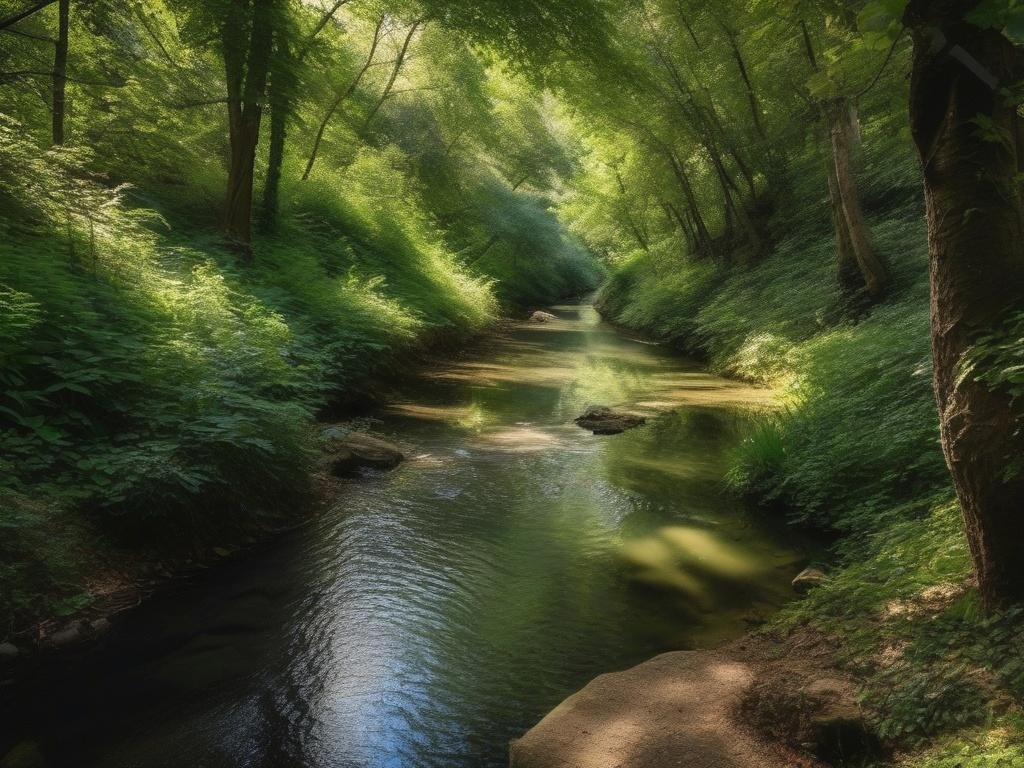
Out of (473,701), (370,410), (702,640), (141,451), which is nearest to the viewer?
(473,701)

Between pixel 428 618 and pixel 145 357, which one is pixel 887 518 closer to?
pixel 428 618

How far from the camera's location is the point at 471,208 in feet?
92.0

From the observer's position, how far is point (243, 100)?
409 inches

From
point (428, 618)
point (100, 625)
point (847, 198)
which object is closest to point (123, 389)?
point (100, 625)

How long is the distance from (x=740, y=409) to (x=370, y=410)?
244 inches

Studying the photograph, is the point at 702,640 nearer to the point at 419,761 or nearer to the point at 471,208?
the point at 419,761

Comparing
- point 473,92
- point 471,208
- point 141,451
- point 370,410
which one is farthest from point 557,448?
point 471,208

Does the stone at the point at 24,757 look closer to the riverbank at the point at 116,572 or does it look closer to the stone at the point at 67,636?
the riverbank at the point at 116,572

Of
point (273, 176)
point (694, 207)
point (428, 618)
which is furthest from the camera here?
point (694, 207)

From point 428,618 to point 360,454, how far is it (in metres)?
3.54

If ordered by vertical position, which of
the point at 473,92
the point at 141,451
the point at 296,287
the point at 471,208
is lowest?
the point at 141,451

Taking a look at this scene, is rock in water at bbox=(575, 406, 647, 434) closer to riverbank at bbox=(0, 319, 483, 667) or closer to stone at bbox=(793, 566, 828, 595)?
riverbank at bbox=(0, 319, 483, 667)

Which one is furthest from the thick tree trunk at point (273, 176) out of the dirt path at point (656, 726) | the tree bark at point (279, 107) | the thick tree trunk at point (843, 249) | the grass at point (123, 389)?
the dirt path at point (656, 726)

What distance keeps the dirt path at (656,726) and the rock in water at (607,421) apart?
6.28 m
